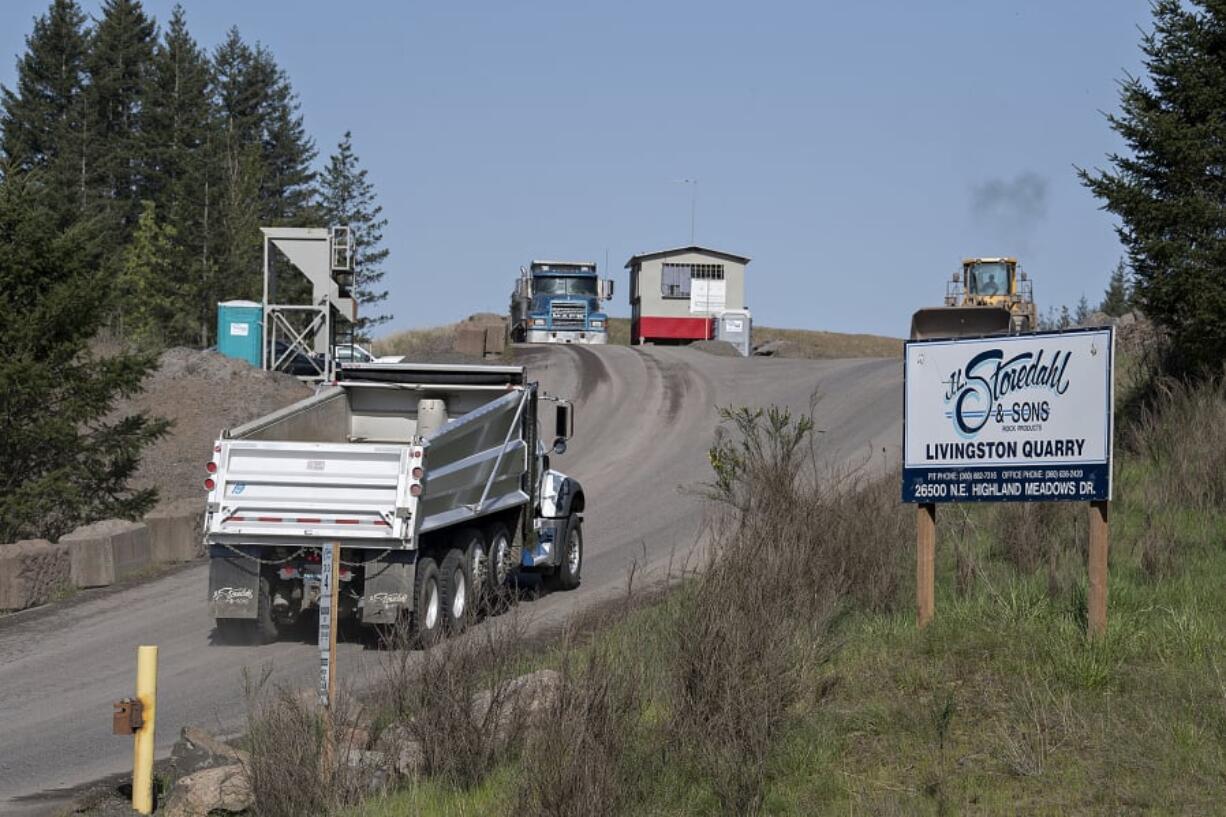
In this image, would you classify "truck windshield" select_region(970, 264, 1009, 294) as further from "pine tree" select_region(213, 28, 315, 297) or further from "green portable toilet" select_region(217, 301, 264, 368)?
"pine tree" select_region(213, 28, 315, 297)

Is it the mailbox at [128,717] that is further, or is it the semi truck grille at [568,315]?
the semi truck grille at [568,315]

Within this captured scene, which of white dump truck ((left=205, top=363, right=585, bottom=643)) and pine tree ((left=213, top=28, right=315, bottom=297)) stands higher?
pine tree ((left=213, top=28, right=315, bottom=297))

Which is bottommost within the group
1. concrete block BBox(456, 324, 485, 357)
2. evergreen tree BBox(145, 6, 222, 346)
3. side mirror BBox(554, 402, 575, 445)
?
side mirror BBox(554, 402, 575, 445)

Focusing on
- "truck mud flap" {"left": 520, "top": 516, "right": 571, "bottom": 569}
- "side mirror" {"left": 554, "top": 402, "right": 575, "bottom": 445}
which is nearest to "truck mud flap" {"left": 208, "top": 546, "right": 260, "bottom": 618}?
"truck mud flap" {"left": 520, "top": 516, "right": 571, "bottom": 569}

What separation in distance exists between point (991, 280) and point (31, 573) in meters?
35.0

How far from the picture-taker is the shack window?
56.4 meters

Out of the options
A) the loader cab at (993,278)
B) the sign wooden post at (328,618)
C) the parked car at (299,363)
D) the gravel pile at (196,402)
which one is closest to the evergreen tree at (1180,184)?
the sign wooden post at (328,618)

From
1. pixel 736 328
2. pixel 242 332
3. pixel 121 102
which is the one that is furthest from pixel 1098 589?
pixel 121 102

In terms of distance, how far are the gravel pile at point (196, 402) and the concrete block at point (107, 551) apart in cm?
829

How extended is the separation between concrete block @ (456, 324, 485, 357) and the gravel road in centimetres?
249

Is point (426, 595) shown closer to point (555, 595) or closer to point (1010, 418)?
point (555, 595)

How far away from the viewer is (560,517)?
18.2m

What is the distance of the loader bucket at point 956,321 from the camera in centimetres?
2798

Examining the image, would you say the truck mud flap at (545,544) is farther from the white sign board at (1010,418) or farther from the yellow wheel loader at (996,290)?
the yellow wheel loader at (996,290)
